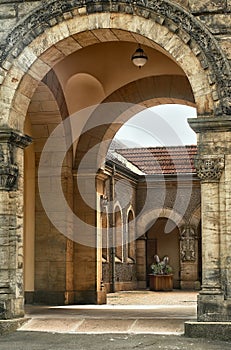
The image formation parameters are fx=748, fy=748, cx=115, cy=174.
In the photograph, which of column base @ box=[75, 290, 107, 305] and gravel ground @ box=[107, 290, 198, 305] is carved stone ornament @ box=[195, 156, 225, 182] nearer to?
column base @ box=[75, 290, 107, 305]

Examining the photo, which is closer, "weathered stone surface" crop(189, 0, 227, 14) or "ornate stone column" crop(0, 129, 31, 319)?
"weathered stone surface" crop(189, 0, 227, 14)

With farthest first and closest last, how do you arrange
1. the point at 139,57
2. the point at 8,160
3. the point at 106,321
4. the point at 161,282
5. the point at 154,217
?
the point at 154,217 → the point at 161,282 → the point at 139,57 → the point at 106,321 → the point at 8,160

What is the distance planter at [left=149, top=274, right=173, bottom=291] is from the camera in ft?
76.4

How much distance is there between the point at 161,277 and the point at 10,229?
13874 millimetres

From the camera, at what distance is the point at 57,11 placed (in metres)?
10.1

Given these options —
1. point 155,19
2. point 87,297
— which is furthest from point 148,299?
point 155,19

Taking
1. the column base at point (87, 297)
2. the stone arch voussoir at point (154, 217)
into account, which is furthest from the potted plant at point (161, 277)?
the column base at point (87, 297)

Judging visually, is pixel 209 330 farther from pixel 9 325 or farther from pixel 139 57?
pixel 139 57

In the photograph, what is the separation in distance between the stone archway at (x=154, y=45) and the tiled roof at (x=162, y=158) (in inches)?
605

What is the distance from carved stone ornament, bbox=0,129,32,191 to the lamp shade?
3263mm

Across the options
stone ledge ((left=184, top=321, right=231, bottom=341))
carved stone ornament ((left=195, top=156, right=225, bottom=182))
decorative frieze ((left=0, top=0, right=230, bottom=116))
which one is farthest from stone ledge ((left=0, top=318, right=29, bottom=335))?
decorative frieze ((left=0, top=0, right=230, bottom=116))

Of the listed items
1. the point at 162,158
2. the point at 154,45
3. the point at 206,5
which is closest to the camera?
the point at 206,5

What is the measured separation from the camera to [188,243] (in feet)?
80.6

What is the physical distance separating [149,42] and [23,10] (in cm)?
180
